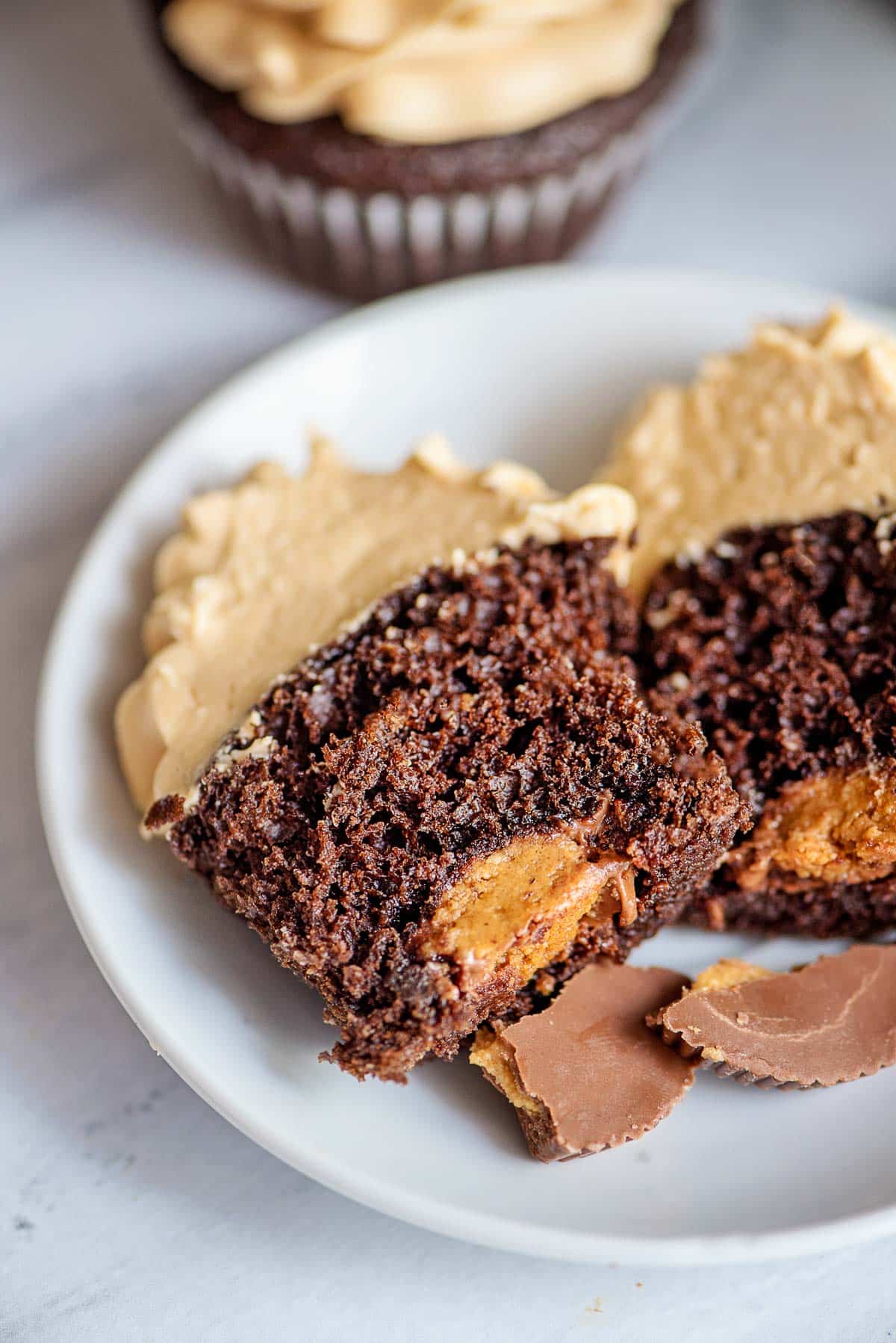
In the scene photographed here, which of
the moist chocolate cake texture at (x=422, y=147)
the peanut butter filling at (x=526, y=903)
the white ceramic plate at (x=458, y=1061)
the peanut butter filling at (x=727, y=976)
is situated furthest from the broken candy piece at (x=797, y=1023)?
the moist chocolate cake texture at (x=422, y=147)

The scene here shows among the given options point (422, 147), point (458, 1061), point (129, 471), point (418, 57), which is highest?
point (418, 57)

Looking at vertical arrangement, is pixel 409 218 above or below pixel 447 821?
above

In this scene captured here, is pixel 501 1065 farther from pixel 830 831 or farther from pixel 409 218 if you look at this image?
pixel 409 218

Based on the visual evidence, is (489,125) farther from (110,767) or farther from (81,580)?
(110,767)

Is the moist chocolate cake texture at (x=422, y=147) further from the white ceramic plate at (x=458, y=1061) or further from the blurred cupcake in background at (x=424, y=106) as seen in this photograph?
the white ceramic plate at (x=458, y=1061)

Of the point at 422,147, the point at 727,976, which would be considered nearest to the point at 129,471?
the point at 422,147

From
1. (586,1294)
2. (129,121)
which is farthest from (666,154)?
(586,1294)
